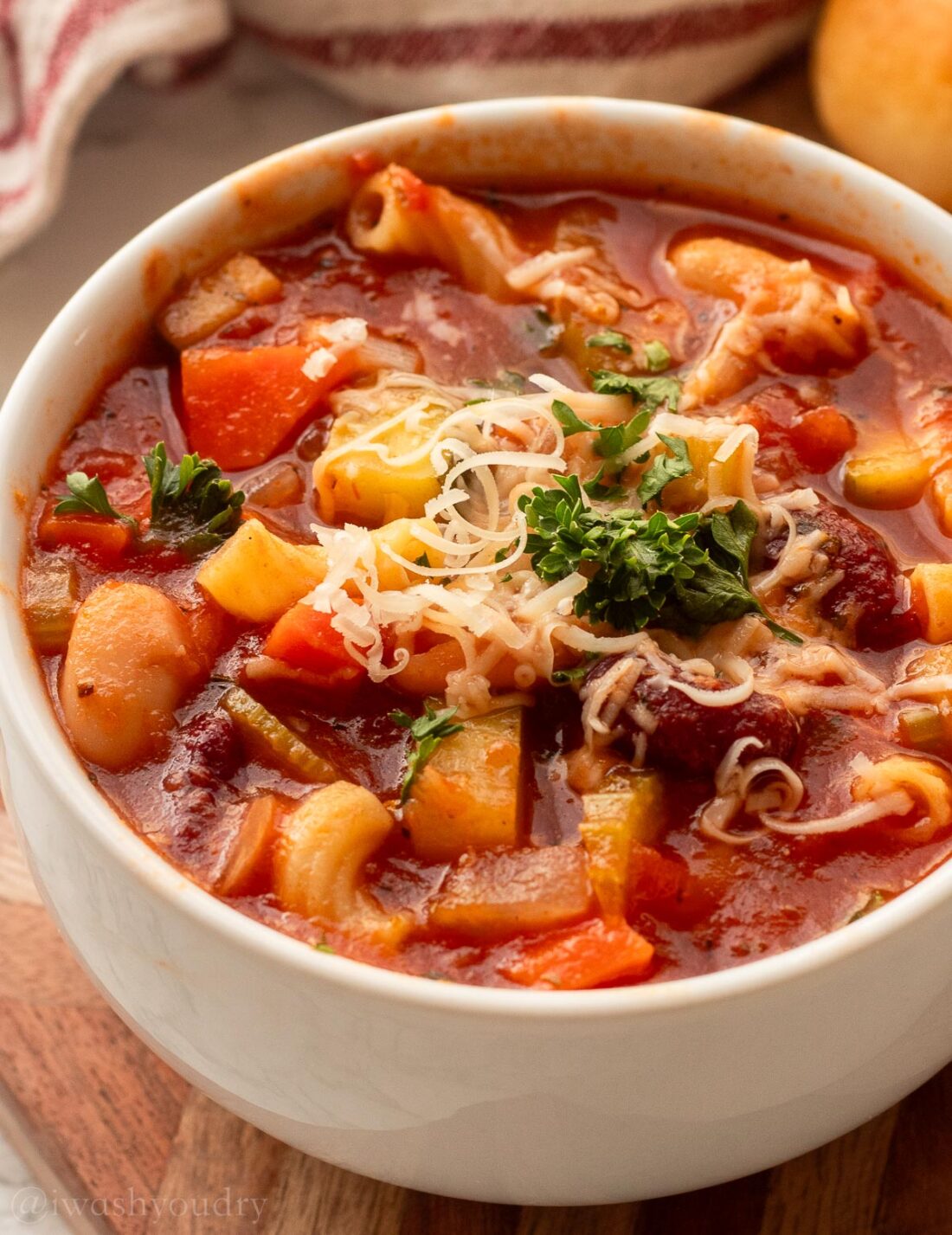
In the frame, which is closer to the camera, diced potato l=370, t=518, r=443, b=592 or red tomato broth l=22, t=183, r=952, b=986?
red tomato broth l=22, t=183, r=952, b=986

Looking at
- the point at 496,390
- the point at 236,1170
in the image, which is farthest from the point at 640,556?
the point at 236,1170

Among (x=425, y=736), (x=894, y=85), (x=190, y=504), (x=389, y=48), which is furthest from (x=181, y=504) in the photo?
(x=894, y=85)

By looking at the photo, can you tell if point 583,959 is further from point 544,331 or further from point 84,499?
point 544,331

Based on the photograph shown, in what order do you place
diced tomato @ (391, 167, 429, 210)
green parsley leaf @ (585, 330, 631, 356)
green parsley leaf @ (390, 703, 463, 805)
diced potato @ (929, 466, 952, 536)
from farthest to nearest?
1. diced tomato @ (391, 167, 429, 210)
2. green parsley leaf @ (585, 330, 631, 356)
3. diced potato @ (929, 466, 952, 536)
4. green parsley leaf @ (390, 703, 463, 805)

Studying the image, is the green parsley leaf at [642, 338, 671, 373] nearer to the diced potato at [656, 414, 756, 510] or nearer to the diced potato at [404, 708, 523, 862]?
the diced potato at [656, 414, 756, 510]

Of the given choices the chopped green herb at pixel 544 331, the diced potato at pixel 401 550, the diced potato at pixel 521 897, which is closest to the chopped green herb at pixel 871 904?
the diced potato at pixel 521 897

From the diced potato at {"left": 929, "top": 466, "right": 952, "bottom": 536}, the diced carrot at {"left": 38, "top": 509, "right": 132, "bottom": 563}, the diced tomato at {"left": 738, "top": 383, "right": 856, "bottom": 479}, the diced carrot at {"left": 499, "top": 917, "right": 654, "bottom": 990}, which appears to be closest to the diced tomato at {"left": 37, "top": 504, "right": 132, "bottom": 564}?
the diced carrot at {"left": 38, "top": 509, "right": 132, "bottom": 563}

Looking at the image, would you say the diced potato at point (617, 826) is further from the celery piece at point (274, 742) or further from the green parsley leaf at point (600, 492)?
the green parsley leaf at point (600, 492)
